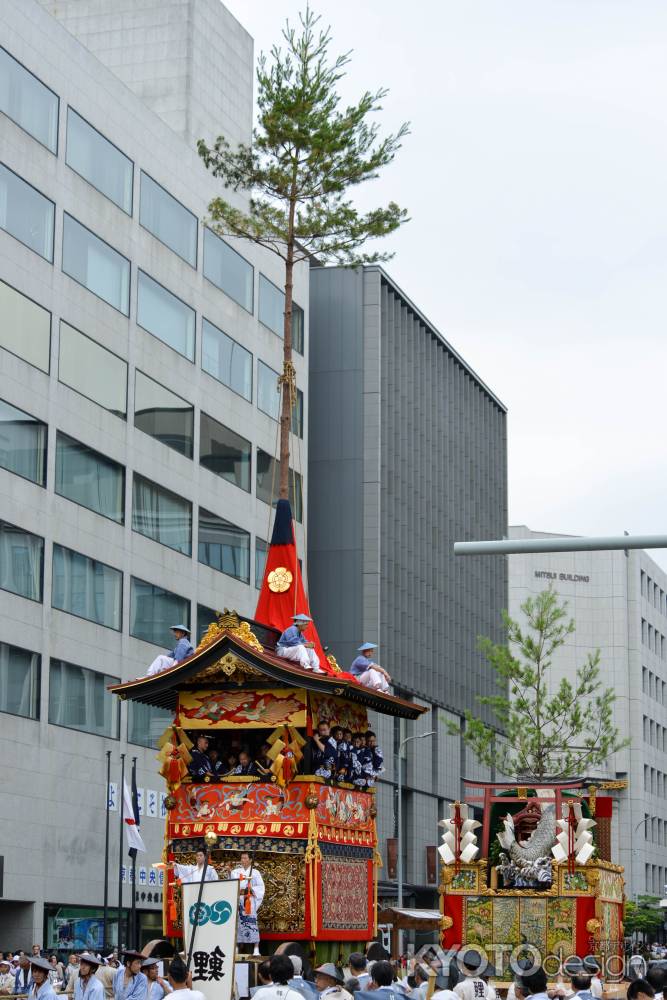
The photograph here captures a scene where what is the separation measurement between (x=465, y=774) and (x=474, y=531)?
13891 mm

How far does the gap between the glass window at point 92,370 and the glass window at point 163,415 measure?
1.10 meters

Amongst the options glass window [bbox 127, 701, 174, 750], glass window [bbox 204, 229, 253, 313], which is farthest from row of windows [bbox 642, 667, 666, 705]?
glass window [bbox 127, 701, 174, 750]

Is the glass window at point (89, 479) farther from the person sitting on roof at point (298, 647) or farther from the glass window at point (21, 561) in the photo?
the person sitting on roof at point (298, 647)

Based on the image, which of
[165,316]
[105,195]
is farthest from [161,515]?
[105,195]

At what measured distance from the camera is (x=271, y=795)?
79.8 ft

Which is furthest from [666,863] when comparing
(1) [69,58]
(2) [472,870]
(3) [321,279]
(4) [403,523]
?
(2) [472,870]

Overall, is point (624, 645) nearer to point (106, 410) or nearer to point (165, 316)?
point (165, 316)

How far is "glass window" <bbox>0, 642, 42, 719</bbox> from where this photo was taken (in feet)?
146

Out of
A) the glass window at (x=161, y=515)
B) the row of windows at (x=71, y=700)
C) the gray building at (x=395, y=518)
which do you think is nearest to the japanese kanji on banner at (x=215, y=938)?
the row of windows at (x=71, y=700)

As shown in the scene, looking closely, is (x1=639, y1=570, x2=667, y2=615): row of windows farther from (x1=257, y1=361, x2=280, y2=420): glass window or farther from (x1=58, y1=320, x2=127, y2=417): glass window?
(x1=58, y1=320, x2=127, y2=417): glass window

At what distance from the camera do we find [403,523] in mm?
77625

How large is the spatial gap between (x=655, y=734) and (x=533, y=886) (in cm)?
9952

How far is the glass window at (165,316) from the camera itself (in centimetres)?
5431

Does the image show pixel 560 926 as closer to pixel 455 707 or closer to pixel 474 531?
pixel 455 707
